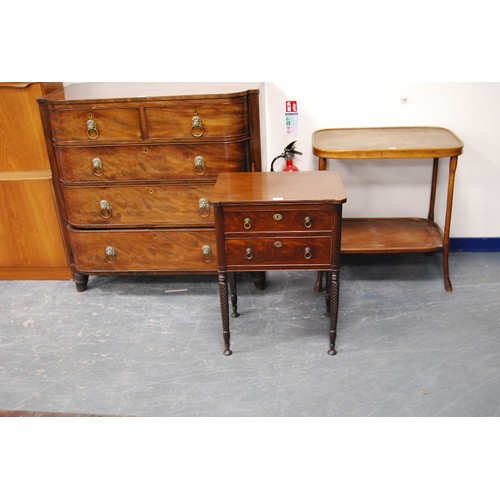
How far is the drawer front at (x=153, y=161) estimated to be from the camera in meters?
2.94

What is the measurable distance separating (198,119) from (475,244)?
2.03 meters

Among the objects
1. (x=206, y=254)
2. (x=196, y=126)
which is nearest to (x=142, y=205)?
(x=206, y=254)

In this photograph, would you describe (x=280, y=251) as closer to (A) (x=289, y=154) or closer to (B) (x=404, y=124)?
(A) (x=289, y=154)

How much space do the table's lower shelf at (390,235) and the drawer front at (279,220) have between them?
0.71 m

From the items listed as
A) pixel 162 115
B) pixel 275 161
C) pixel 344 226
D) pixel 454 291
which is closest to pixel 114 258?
pixel 162 115

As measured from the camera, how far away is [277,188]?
8.41 ft

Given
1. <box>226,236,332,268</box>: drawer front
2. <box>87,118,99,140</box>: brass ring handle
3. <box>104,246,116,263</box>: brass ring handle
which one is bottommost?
<box>104,246,116,263</box>: brass ring handle

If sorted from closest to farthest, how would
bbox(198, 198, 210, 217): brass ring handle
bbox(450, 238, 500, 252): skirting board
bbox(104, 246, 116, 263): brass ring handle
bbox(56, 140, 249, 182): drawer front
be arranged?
bbox(56, 140, 249, 182): drawer front
bbox(198, 198, 210, 217): brass ring handle
bbox(104, 246, 116, 263): brass ring handle
bbox(450, 238, 500, 252): skirting board

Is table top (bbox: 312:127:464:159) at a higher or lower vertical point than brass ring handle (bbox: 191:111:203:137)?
lower

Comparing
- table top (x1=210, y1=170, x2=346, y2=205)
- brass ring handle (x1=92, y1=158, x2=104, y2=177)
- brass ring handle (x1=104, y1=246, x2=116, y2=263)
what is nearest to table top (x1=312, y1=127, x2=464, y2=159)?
table top (x1=210, y1=170, x2=346, y2=205)

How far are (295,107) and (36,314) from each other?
77.7 inches

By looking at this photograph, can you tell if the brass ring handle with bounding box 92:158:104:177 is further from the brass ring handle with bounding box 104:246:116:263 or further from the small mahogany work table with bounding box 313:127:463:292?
the small mahogany work table with bounding box 313:127:463:292

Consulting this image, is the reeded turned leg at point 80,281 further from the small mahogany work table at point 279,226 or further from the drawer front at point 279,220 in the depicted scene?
the drawer front at point 279,220

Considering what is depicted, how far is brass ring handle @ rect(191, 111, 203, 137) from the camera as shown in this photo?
2.86 m
